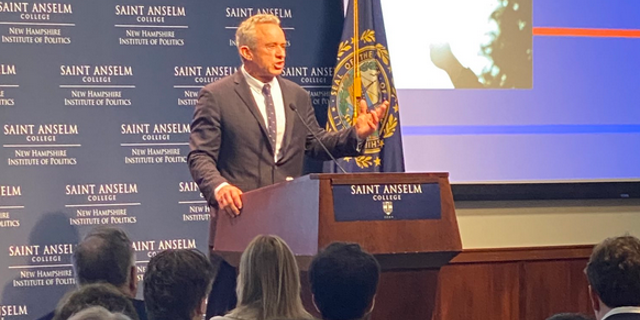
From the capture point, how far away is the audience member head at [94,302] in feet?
7.10

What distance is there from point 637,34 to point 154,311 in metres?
3.96

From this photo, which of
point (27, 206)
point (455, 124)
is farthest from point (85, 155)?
point (455, 124)

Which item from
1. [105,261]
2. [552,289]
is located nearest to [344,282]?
[105,261]

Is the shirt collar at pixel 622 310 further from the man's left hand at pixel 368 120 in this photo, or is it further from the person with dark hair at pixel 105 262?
the person with dark hair at pixel 105 262

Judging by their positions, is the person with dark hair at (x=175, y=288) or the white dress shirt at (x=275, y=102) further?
the white dress shirt at (x=275, y=102)

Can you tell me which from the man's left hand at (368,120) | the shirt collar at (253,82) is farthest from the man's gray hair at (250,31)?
the man's left hand at (368,120)

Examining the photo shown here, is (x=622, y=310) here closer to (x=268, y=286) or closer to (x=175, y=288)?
(x=268, y=286)

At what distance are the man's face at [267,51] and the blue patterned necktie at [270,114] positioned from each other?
0.27 feet

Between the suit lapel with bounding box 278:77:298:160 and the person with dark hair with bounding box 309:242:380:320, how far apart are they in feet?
3.62

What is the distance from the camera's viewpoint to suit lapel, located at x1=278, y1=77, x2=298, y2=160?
340cm

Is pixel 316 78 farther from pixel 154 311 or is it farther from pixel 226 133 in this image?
pixel 154 311

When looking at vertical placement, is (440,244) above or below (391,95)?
below

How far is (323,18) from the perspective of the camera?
4.85 metres

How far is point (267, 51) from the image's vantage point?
337 centimetres
